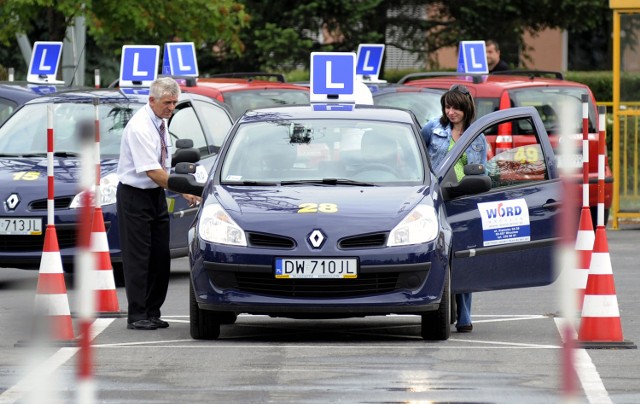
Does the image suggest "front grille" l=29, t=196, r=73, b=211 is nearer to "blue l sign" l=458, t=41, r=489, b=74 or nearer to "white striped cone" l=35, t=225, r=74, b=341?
"white striped cone" l=35, t=225, r=74, b=341

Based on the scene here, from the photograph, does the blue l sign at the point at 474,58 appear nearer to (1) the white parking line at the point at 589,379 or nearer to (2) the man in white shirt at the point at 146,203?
(2) the man in white shirt at the point at 146,203

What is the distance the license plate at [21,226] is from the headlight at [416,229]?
14.7 ft

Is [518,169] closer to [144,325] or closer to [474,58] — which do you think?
[144,325]

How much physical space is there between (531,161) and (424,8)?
21.1 meters

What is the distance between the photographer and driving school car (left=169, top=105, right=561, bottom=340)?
11.3m

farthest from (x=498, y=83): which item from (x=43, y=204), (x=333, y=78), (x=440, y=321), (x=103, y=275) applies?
(x=440, y=321)

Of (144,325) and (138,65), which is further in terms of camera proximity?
(138,65)

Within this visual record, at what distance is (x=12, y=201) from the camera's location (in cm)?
1506

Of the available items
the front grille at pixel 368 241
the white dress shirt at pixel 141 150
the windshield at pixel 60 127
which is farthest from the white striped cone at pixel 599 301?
the windshield at pixel 60 127

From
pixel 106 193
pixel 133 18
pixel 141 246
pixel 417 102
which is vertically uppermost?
pixel 133 18

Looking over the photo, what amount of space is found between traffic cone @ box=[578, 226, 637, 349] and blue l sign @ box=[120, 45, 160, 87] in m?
8.44

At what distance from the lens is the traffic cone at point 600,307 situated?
448 inches

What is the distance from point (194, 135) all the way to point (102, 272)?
11.4 ft

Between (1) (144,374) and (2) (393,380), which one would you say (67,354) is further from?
(2) (393,380)
